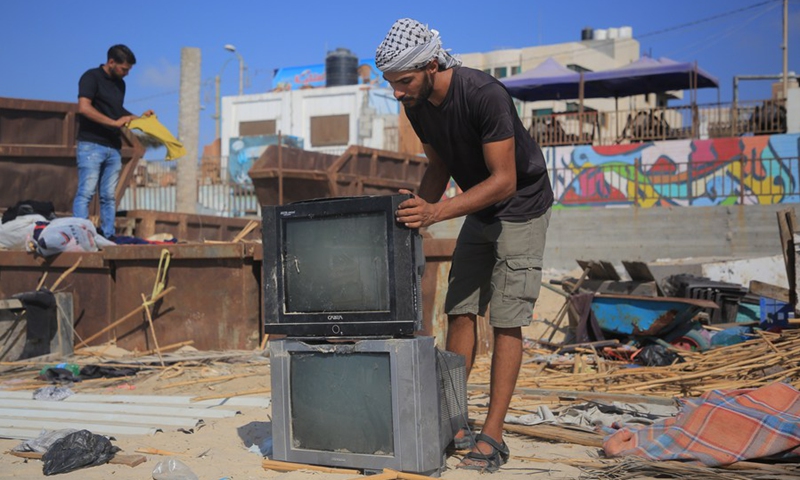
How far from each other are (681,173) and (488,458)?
2184cm

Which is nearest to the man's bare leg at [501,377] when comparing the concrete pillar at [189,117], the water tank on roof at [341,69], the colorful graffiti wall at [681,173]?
the colorful graffiti wall at [681,173]

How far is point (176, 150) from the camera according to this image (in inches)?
348

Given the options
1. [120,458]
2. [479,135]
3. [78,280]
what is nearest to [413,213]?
[479,135]

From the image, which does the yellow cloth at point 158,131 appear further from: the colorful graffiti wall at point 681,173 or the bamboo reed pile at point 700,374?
the colorful graffiti wall at point 681,173

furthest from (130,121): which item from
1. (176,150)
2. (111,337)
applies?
(111,337)

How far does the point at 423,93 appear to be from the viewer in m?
3.54

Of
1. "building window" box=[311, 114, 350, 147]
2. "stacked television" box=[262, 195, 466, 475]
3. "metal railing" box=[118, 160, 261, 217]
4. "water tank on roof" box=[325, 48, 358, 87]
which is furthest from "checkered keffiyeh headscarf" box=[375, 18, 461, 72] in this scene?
"water tank on roof" box=[325, 48, 358, 87]

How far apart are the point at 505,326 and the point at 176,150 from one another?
20.1ft

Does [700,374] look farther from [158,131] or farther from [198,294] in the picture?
[158,131]

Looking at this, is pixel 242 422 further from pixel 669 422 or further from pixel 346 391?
pixel 669 422

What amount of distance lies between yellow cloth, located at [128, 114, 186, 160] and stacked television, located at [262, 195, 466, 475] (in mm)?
5348

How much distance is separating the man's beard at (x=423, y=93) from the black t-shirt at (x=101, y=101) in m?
5.35

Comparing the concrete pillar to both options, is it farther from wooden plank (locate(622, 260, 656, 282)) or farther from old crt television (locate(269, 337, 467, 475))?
old crt television (locate(269, 337, 467, 475))

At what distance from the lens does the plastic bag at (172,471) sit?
3344mm
